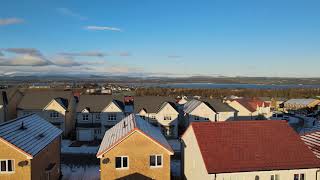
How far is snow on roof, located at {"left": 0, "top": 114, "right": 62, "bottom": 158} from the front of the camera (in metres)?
18.8

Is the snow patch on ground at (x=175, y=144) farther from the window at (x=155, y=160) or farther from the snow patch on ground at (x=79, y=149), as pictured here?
the window at (x=155, y=160)

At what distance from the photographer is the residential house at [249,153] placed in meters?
18.5

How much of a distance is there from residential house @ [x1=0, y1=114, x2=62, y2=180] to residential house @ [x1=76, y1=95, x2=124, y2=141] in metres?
17.8

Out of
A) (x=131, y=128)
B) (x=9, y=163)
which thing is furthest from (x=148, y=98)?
(x=9, y=163)

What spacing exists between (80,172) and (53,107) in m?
17.7

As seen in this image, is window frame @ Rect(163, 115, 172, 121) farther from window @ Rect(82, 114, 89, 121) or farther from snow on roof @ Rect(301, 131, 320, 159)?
snow on roof @ Rect(301, 131, 320, 159)

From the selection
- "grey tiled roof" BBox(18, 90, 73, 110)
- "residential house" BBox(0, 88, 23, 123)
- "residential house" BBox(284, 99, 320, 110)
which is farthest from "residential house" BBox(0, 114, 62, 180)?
"residential house" BBox(284, 99, 320, 110)

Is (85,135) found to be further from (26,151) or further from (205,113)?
(26,151)

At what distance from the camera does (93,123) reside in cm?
4259

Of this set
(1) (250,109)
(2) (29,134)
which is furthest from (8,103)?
(1) (250,109)

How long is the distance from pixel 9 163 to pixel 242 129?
45.8ft

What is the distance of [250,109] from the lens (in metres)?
→ 53.4

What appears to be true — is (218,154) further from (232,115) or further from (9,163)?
(232,115)

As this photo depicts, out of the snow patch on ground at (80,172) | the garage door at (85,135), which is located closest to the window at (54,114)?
the garage door at (85,135)
